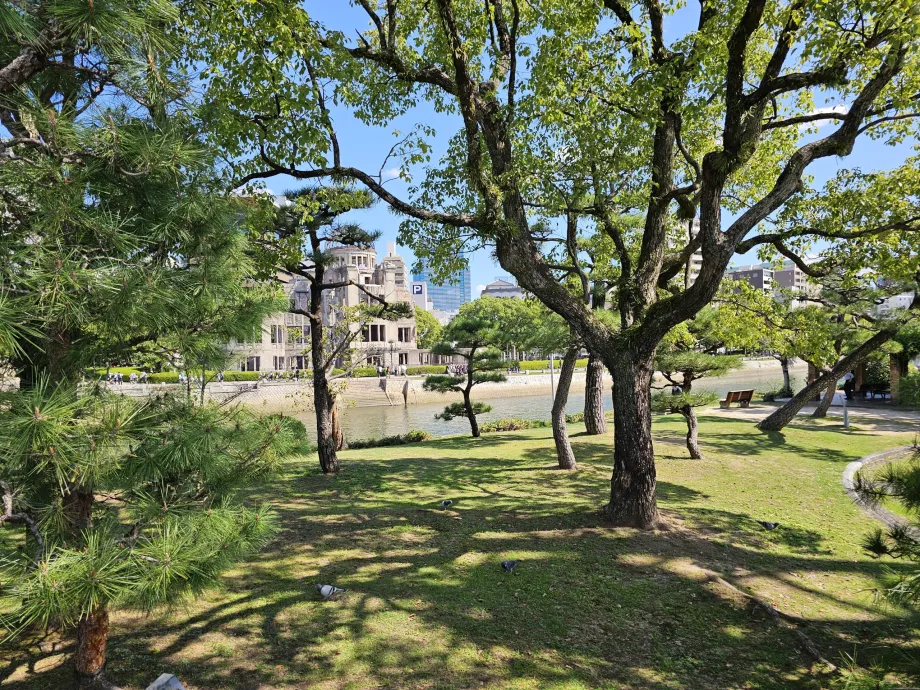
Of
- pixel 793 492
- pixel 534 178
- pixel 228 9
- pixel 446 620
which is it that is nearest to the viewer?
pixel 446 620

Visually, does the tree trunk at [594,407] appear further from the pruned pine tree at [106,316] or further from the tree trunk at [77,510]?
the tree trunk at [77,510]

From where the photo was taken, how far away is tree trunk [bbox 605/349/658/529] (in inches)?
222

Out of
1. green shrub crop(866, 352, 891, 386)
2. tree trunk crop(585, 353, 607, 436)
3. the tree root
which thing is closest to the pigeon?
the tree root

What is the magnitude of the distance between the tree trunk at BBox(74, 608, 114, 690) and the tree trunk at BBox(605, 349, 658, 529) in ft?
15.0

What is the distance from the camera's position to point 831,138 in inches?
204

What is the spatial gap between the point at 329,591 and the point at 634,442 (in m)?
3.40

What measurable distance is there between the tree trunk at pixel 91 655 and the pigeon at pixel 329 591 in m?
1.56

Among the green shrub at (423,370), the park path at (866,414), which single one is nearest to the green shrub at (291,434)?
the park path at (866,414)

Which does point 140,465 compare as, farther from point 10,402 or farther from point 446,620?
point 446,620

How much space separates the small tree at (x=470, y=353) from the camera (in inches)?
531

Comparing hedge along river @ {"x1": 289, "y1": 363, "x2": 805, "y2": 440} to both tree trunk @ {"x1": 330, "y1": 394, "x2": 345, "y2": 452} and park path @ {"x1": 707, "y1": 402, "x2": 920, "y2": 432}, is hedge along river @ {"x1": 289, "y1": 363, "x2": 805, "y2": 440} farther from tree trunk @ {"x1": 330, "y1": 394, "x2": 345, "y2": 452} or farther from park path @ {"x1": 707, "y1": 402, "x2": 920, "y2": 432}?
park path @ {"x1": 707, "y1": 402, "x2": 920, "y2": 432}

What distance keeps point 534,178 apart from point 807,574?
15.2ft

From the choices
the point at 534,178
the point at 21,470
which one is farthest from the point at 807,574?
the point at 21,470

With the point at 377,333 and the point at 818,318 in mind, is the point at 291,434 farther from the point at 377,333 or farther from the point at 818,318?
the point at 377,333
